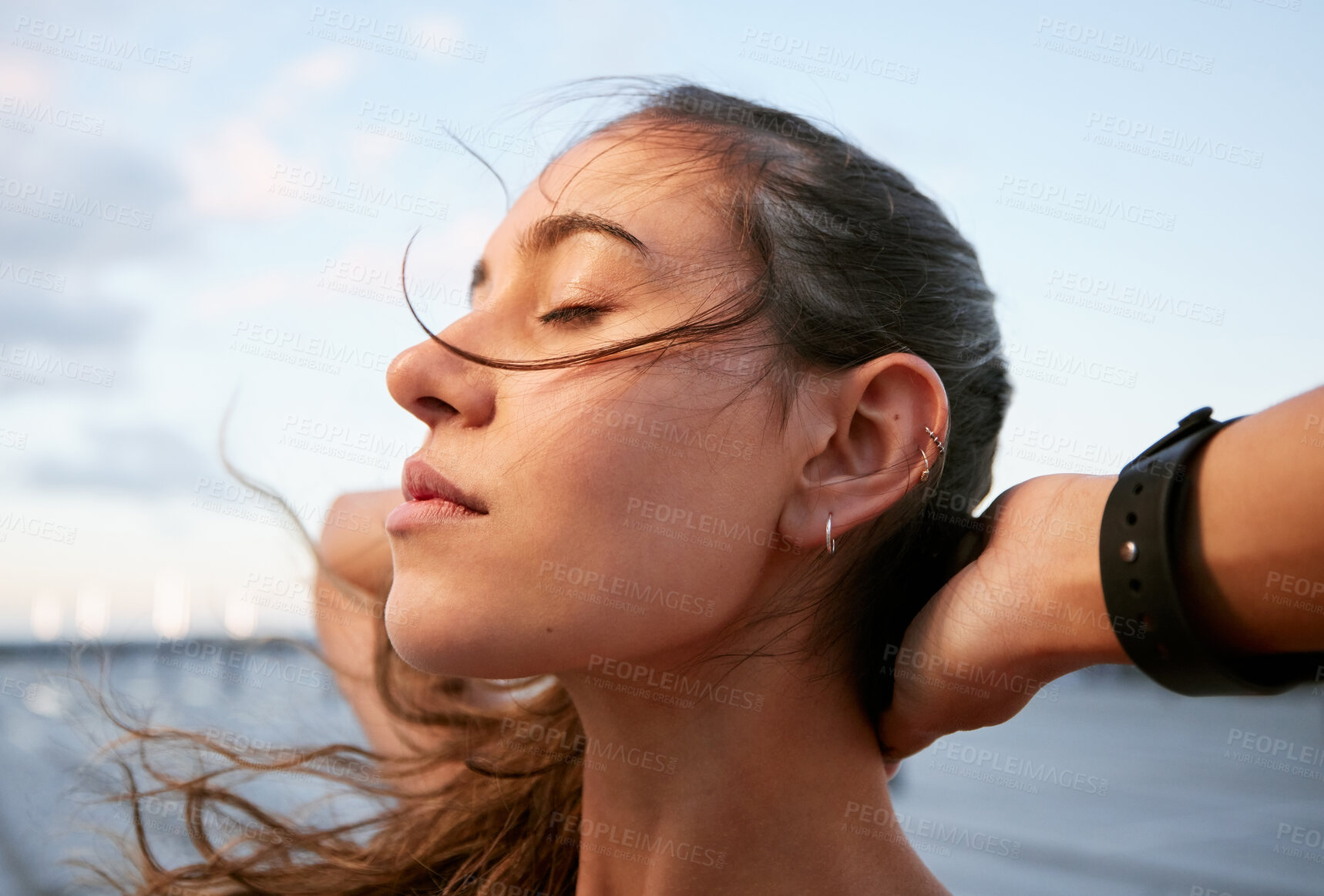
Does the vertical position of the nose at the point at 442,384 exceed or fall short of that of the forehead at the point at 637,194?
it falls short

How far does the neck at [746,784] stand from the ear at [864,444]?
267 millimetres

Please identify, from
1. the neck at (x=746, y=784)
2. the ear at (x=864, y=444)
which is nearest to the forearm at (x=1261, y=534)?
the ear at (x=864, y=444)

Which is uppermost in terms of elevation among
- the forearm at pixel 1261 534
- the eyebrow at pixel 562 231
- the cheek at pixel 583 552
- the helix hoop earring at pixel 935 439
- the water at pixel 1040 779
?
the eyebrow at pixel 562 231

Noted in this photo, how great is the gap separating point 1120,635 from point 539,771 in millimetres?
1256

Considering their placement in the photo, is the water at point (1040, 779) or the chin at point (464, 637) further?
the water at point (1040, 779)

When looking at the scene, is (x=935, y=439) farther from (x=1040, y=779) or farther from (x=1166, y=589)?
(x=1040, y=779)

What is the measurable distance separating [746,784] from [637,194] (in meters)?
0.90

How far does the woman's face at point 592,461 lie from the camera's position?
1.21 m

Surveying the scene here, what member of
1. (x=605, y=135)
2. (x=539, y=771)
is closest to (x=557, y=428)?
(x=605, y=135)

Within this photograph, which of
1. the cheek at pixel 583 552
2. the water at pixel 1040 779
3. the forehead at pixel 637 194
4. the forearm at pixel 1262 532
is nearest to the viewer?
the forearm at pixel 1262 532

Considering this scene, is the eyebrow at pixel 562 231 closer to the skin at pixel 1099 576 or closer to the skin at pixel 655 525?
the skin at pixel 655 525

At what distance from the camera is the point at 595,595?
121 centimetres

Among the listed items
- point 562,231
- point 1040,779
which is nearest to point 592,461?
point 562,231

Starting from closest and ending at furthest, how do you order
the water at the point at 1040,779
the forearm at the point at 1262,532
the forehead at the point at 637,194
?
the forearm at the point at 1262,532, the forehead at the point at 637,194, the water at the point at 1040,779
